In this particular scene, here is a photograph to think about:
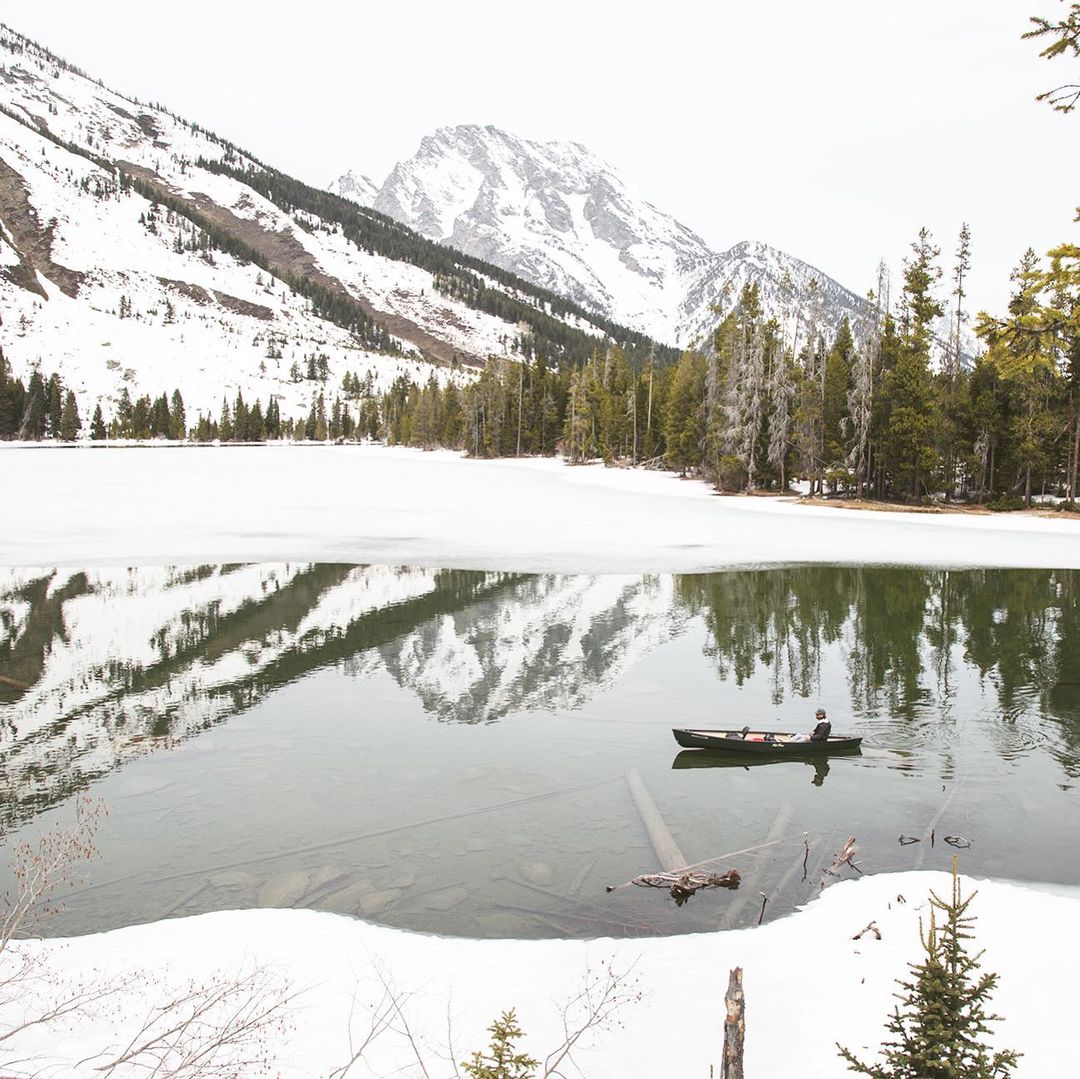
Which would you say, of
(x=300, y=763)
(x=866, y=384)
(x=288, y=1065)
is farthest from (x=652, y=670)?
(x=866, y=384)

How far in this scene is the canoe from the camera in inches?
544

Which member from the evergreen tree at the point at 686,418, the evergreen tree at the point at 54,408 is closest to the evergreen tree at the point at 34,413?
the evergreen tree at the point at 54,408

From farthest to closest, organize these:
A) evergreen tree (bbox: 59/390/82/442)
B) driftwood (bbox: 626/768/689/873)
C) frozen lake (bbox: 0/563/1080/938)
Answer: evergreen tree (bbox: 59/390/82/442) < driftwood (bbox: 626/768/689/873) < frozen lake (bbox: 0/563/1080/938)

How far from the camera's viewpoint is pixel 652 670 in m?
19.4

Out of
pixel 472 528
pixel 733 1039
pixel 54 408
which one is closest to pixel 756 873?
pixel 733 1039

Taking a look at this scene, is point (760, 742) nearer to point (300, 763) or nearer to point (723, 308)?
point (300, 763)

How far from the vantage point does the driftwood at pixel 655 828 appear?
10.4 meters

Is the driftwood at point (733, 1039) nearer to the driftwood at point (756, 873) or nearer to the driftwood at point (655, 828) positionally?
the driftwood at point (756, 873)

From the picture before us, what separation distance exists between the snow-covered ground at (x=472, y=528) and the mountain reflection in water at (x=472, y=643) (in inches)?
91.9

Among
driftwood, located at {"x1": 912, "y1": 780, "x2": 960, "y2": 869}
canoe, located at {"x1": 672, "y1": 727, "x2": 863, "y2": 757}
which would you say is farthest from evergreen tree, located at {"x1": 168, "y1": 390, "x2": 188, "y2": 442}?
driftwood, located at {"x1": 912, "y1": 780, "x2": 960, "y2": 869}

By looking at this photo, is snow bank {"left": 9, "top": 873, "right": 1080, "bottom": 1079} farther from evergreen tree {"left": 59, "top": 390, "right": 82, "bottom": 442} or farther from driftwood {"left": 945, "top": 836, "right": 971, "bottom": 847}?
evergreen tree {"left": 59, "top": 390, "right": 82, "bottom": 442}

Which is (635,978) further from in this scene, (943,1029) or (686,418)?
(686,418)

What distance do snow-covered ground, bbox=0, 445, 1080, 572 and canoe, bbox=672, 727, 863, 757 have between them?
16.7 meters

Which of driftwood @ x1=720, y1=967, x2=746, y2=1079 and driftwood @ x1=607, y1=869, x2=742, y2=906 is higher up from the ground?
driftwood @ x1=720, y1=967, x2=746, y2=1079
